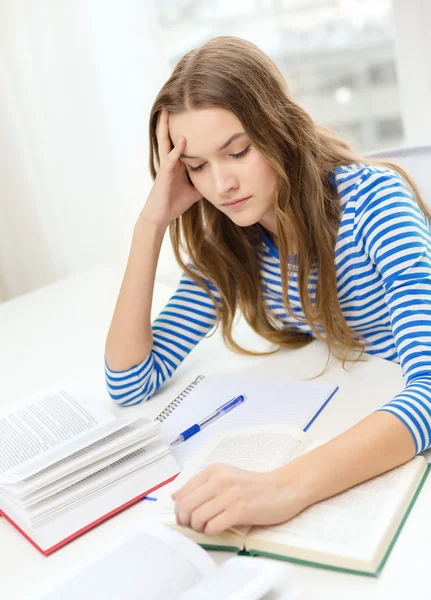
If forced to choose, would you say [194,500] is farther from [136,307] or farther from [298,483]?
[136,307]

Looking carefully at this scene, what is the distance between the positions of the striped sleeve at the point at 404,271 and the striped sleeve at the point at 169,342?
0.34 metres

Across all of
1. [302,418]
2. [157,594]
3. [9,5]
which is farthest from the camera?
[9,5]

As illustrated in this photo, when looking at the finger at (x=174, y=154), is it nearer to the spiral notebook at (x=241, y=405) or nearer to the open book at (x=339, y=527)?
the spiral notebook at (x=241, y=405)

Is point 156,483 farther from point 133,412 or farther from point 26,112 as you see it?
point 26,112

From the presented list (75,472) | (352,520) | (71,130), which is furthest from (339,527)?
(71,130)

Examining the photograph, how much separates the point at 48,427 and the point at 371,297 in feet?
1.74

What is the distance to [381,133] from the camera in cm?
324

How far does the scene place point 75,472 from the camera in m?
0.92

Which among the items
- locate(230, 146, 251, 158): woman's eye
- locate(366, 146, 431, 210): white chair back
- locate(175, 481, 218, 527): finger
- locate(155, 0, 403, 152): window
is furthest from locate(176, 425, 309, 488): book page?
locate(155, 0, 403, 152): window

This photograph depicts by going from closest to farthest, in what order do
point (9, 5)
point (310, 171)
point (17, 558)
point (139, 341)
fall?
point (17, 558) < point (310, 171) < point (139, 341) < point (9, 5)

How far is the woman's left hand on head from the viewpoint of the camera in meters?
0.75

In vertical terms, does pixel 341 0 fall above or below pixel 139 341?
above

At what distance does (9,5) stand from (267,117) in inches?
64.7

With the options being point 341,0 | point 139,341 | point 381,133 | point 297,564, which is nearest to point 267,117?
point 139,341
